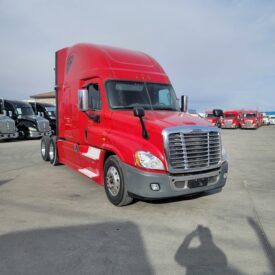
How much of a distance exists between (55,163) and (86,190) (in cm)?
301

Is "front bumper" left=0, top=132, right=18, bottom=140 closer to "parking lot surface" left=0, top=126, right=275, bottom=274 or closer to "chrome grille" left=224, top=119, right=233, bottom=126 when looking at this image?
"parking lot surface" left=0, top=126, right=275, bottom=274

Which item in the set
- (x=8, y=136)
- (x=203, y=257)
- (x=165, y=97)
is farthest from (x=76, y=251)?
(x=8, y=136)

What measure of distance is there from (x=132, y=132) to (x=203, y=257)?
94.1 inches

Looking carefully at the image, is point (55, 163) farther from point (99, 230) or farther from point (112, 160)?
point (99, 230)

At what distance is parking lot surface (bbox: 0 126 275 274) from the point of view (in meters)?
3.16

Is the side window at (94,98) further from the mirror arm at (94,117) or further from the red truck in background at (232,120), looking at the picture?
the red truck in background at (232,120)

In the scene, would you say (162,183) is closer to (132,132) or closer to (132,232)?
(132,232)

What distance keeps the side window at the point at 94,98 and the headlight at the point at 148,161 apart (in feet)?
5.64

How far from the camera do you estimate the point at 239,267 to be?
10.3 feet

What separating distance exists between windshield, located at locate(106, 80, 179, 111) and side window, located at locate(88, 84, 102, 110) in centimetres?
30

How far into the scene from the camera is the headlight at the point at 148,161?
449 cm

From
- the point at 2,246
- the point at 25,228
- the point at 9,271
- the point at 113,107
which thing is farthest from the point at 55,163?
the point at 9,271

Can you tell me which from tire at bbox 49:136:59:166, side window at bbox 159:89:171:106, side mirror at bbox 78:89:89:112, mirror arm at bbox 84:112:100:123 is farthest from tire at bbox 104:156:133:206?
tire at bbox 49:136:59:166

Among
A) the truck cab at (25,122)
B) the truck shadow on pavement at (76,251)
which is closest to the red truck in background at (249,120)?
the truck cab at (25,122)
